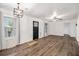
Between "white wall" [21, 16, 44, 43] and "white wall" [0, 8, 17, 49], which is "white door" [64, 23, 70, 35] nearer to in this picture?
"white wall" [21, 16, 44, 43]

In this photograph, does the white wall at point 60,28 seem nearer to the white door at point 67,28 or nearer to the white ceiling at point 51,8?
the white door at point 67,28

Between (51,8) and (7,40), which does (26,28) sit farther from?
(51,8)

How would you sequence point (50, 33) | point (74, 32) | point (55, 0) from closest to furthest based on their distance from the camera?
1. point (55, 0)
2. point (74, 32)
3. point (50, 33)

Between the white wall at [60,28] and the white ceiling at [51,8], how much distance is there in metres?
0.18

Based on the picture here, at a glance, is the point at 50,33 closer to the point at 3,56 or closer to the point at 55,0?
the point at 55,0

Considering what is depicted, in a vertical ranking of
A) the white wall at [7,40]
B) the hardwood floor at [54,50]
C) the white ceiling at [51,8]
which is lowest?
the hardwood floor at [54,50]

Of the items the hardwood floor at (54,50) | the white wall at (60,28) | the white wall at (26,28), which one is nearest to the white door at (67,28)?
the white wall at (60,28)

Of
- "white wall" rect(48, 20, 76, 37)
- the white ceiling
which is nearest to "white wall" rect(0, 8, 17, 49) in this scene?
the white ceiling

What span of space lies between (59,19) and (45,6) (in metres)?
0.56

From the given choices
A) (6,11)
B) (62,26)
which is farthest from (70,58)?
(6,11)

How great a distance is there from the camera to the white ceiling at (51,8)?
2357mm

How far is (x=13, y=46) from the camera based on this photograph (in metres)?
2.77

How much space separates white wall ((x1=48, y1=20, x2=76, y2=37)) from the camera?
262 cm

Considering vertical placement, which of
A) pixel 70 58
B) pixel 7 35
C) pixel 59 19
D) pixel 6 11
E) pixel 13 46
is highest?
pixel 6 11
